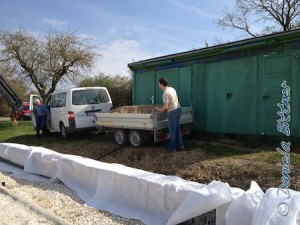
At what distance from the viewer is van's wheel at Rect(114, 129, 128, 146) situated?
10.2 metres

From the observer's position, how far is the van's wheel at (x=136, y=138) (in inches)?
380

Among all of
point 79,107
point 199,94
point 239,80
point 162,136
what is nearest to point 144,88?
point 79,107

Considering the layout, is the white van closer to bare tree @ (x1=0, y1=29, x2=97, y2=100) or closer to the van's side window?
the van's side window

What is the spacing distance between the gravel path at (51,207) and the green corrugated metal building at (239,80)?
5.38 meters

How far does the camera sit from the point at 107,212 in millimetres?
5020

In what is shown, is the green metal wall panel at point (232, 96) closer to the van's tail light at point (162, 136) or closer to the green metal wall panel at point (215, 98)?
the green metal wall panel at point (215, 98)

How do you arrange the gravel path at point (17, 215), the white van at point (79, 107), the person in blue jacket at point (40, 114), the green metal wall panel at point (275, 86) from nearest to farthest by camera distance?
the gravel path at point (17, 215) < the green metal wall panel at point (275, 86) < the white van at point (79, 107) < the person in blue jacket at point (40, 114)

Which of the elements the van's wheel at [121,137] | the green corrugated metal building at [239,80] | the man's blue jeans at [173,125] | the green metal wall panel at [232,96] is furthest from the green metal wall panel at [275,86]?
the van's wheel at [121,137]

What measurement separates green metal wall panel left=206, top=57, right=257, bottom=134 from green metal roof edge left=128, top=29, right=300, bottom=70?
0.37 metres

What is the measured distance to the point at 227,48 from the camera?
9773 millimetres

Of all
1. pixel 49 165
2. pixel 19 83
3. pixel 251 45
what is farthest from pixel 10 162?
pixel 19 83

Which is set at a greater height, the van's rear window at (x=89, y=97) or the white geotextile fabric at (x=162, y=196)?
the van's rear window at (x=89, y=97)

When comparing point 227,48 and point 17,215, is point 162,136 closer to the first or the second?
point 227,48

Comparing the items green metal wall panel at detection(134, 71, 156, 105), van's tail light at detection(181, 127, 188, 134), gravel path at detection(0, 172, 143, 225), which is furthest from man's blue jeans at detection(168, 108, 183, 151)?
green metal wall panel at detection(134, 71, 156, 105)
